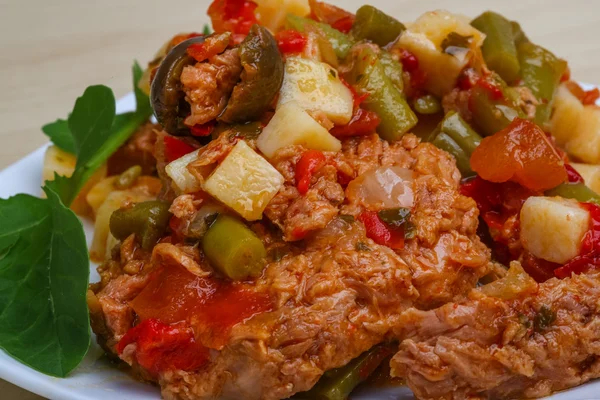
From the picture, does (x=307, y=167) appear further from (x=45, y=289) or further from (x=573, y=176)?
(x=573, y=176)

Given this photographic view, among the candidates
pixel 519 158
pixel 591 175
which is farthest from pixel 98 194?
pixel 591 175

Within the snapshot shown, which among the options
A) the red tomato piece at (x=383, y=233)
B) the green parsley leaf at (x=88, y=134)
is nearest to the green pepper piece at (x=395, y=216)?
the red tomato piece at (x=383, y=233)

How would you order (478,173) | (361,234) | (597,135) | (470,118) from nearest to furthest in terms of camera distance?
(361,234) < (478,173) < (470,118) < (597,135)

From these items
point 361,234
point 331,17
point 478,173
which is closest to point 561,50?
point 331,17

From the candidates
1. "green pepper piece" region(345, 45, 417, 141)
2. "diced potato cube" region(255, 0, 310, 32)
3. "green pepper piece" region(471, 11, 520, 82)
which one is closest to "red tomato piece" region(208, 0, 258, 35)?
"diced potato cube" region(255, 0, 310, 32)

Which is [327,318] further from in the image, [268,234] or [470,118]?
[470,118]

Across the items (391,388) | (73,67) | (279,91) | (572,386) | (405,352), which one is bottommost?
(73,67)

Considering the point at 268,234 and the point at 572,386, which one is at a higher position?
the point at 268,234
